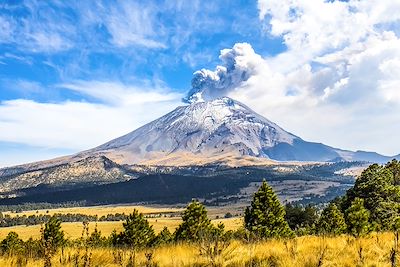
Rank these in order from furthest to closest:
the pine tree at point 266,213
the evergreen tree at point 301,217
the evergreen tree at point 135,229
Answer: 1. the evergreen tree at point 301,217
2. the evergreen tree at point 135,229
3. the pine tree at point 266,213

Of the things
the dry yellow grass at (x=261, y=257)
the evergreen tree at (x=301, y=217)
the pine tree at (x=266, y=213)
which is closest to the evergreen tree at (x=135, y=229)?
the pine tree at (x=266, y=213)

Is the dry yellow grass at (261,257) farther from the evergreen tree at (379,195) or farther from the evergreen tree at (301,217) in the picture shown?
the evergreen tree at (301,217)

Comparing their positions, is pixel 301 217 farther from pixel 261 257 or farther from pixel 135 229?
pixel 261 257

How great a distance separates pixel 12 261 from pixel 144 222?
69.9 meters

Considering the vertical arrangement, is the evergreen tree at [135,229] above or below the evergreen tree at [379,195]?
below

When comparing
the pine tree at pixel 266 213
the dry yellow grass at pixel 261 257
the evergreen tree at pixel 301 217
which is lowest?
the evergreen tree at pixel 301 217

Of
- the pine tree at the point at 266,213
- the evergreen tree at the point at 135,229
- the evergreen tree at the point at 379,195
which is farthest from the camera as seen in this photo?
the evergreen tree at the point at 135,229

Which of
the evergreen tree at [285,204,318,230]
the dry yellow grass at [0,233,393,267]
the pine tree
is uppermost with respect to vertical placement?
the dry yellow grass at [0,233,393,267]

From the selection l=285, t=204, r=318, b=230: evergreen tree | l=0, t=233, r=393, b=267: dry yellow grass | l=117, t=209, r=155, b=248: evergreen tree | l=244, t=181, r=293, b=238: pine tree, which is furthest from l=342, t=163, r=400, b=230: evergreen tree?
l=0, t=233, r=393, b=267: dry yellow grass

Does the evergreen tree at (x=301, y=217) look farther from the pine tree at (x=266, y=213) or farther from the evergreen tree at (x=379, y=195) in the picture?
the evergreen tree at (x=379, y=195)

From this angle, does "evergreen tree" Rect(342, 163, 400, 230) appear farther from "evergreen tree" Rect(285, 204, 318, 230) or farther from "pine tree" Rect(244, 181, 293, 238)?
"evergreen tree" Rect(285, 204, 318, 230)

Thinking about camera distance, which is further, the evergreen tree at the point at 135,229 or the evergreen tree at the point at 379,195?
the evergreen tree at the point at 135,229

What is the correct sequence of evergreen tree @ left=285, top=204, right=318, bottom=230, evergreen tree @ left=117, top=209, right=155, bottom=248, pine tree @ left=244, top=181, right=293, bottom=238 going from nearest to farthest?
1. pine tree @ left=244, top=181, right=293, bottom=238
2. evergreen tree @ left=117, top=209, right=155, bottom=248
3. evergreen tree @ left=285, top=204, right=318, bottom=230

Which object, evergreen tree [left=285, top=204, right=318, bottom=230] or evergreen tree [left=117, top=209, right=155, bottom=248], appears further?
evergreen tree [left=285, top=204, right=318, bottom=230]
